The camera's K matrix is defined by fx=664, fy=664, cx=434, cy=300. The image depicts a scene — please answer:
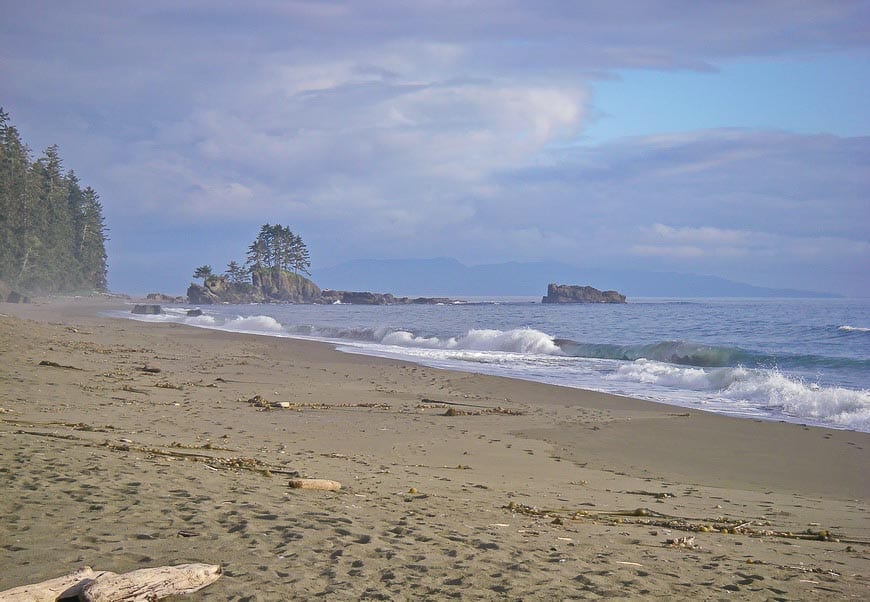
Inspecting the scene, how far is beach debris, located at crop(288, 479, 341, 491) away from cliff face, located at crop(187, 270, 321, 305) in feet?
334

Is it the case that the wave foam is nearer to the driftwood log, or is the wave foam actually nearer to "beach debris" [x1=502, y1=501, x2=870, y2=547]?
"beach debris" [x1=502, y1=501, x2=870, y2=547]

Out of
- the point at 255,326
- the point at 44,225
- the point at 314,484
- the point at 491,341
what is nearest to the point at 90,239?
the point at 44,225

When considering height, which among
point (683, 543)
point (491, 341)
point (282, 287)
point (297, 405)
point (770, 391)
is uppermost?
point (282, 287)

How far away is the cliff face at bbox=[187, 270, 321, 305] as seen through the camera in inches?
4067

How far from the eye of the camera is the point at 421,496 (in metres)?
6.11

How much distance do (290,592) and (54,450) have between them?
13.0 feet

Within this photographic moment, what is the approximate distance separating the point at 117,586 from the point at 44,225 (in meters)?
76.1

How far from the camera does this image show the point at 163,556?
4.01 metres

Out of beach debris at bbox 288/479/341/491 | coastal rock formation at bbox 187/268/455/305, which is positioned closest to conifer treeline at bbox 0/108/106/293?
coastal rock formation at bbox 187/268/455/305

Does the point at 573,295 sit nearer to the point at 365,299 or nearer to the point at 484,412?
the point at 365,299

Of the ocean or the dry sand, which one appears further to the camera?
the ocean

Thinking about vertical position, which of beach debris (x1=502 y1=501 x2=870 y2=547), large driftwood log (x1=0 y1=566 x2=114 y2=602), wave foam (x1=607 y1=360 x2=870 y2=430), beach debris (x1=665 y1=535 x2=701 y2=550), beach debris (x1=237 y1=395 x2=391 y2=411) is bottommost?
beach debris (x1=237 y1=395 x2=391 y2=411)

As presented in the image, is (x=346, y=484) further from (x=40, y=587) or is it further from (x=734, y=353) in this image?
(x=734, y=353)

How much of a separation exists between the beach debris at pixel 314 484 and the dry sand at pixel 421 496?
14cm
